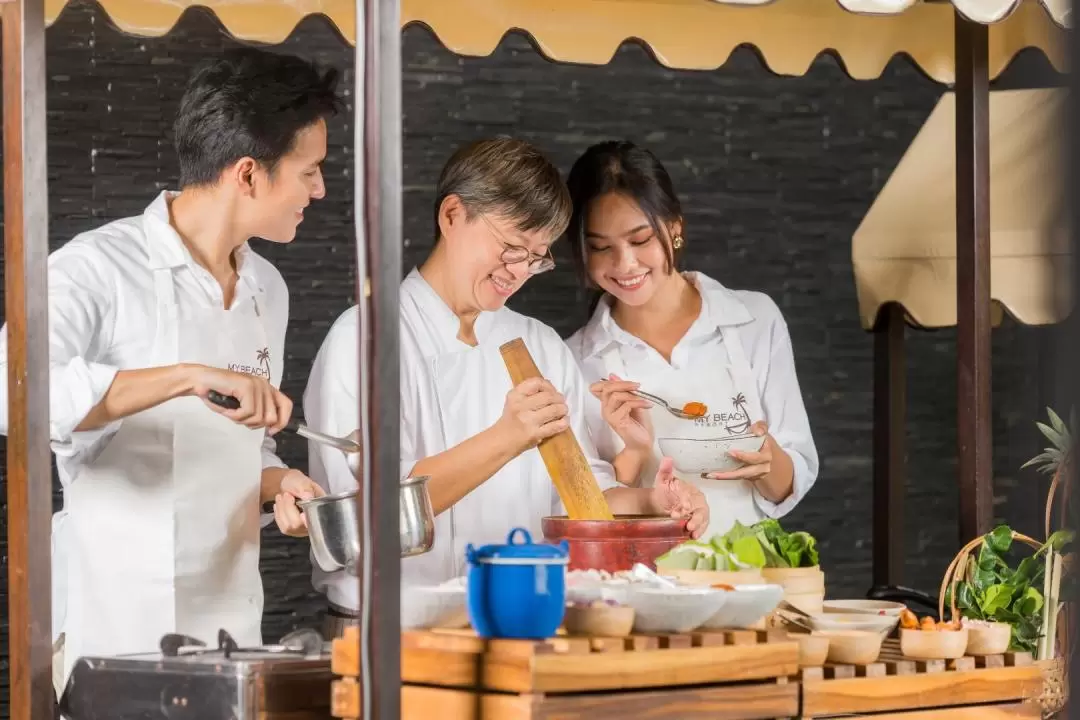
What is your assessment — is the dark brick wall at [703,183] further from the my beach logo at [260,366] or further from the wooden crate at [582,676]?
the wooden crate at [582,676]

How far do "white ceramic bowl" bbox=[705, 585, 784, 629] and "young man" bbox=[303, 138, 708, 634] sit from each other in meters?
0.80

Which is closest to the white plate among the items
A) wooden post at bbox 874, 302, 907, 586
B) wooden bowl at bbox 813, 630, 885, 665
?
wooden bowl at bbox 813, 630, 885, 665

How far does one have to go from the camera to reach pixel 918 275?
4.61 metres

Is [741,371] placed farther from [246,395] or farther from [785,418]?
[246,395]

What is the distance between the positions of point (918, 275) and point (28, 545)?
10.0ft

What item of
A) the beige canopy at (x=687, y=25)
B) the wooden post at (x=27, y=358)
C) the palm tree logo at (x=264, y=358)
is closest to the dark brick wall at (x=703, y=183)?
the beige canopy at (x=687, y=25)

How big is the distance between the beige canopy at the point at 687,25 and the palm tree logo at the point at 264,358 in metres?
0.78

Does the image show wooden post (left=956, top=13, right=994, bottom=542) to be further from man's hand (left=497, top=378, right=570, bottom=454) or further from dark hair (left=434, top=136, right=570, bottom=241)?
man's hand (left=497, top=378, right=570, bottom=454)

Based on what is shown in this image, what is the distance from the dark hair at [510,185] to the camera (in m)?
3.33

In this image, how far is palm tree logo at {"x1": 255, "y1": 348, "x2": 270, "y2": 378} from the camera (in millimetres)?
3371

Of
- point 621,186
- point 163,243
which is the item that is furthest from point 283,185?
point 621,186

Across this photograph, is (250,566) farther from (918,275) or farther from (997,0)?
(918,275)

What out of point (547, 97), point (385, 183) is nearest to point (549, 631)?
point (385, 183)

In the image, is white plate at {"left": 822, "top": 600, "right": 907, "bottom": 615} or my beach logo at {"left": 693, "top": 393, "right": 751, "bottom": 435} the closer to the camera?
white plate at {"left": 822, "top": 600, "right": 907, "bottom": 615}
